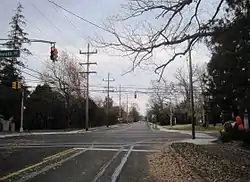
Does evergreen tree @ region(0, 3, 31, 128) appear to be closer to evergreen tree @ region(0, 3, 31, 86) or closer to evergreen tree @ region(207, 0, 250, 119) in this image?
evergreen tree @ region(0, 3, 31, 86)

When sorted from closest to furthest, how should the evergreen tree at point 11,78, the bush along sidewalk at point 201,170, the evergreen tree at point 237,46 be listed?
the bush along sidewalk at point 201,170
the evergreen tree at point 237,46
the evergreen tree at point 11,78

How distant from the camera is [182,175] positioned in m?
12.2

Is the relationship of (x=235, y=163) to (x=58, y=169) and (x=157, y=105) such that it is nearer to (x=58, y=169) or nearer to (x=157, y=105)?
(x=58, y=169)

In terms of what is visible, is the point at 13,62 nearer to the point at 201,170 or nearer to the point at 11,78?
the point at 11,78

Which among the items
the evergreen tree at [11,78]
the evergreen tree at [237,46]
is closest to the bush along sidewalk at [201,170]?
the evergreen tree at [237,46]

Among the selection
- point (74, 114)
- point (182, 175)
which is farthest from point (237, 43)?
point (74, 114)

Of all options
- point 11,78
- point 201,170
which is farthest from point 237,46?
point 11,78

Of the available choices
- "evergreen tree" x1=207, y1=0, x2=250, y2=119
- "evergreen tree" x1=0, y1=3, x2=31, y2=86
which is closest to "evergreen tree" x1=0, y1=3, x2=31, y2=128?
"evergreen tree" x1=0, y1=3, x2=31, y2=86

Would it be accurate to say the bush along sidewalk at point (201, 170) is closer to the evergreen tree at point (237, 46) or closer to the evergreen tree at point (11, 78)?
the evergreen tree at point (237, 46)

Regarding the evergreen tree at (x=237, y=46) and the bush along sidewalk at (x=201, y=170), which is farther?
the evergreen tree at (x=237, y=46)

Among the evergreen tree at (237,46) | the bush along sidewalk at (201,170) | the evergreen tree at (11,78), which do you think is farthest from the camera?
the evergreen tree at (11,78)

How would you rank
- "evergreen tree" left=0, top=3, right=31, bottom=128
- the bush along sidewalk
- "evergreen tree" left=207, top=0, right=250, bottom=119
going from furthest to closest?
"evergreen tree" left=0, top=3, right=31, bottom=128
"evergreen tree" left=207, top=0, right=250, bottom=119
the bush along sidewalk

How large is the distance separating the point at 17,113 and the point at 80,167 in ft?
168

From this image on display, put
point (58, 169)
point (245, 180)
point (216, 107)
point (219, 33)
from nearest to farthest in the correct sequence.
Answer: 1. point (245, 180)
2. point (58, 169)
3. point (219, 33)
4. point (216, 107)
